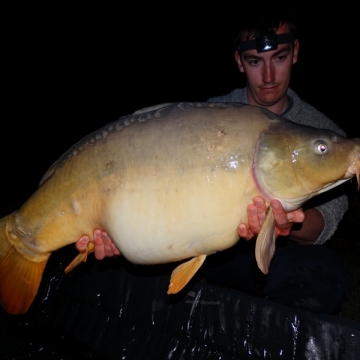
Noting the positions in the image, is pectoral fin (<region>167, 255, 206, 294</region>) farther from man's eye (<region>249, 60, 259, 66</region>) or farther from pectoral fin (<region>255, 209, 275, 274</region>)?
man's eye (<region>249, 60, 259, 66</region>)

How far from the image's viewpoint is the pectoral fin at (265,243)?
1.25 m

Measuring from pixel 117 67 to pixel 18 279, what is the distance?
10.6m

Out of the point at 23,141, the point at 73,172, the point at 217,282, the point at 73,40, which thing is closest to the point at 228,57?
the point at 23,141

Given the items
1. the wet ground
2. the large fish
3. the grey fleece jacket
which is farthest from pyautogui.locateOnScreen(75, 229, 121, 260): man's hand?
the grey fleece jacket

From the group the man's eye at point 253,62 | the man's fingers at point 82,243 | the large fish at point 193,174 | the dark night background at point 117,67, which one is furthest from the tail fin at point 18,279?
the dark night background at point 117,67

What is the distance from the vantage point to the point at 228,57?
8.91m

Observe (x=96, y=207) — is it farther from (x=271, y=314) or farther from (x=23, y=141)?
(x=23, y=141)

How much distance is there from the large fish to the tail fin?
0.32 m

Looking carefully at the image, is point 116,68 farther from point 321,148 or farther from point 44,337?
point 321,148

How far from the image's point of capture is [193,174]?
1301 millimetres

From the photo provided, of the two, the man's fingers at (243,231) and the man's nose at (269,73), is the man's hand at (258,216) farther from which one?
the man's nose at (269,73)

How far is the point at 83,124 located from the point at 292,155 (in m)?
8.32

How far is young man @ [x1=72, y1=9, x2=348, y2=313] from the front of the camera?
198cm

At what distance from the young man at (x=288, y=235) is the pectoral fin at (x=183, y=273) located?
64 centimetres
